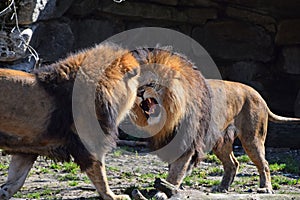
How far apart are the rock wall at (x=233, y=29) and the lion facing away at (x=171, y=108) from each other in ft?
13.7

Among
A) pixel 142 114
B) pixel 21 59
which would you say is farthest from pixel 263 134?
pixel 21 59

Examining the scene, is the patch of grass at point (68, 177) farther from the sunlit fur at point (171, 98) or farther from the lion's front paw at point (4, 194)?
the lion's front paw at point (4, 194)

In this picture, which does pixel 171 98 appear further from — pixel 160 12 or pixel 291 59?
pixel 291 59

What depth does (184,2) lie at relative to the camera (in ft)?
34.7

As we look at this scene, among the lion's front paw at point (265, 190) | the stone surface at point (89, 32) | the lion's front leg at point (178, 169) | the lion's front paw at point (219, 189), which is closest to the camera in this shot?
the lion's front leg at point (178, 169)

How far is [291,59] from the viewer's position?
35.6 feet

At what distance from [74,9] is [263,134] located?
4.02m

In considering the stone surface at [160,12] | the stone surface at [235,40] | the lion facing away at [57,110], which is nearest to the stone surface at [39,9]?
the stone surface at [160,12]

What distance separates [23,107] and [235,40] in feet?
20.5

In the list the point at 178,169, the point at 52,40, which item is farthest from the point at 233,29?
the point at 178,169

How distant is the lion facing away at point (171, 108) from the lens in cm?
553

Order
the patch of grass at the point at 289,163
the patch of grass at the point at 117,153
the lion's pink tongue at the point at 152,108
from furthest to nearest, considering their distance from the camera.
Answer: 1. the patch of grass at the point at 117,153
2. the patch of grass at the point at 289,163
3. the lion's pink tongue at the point at 152,108

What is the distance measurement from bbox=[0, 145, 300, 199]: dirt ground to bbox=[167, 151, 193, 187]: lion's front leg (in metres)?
0.51

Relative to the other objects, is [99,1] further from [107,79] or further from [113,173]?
[107,79]
